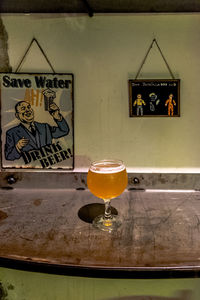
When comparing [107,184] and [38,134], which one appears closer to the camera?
[107,184]

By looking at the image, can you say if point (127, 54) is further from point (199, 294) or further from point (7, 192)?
point (199, 294)

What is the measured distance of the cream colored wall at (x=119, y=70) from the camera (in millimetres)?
1626

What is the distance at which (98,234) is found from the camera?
1.04 metres

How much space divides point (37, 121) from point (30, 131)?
0.09 metres

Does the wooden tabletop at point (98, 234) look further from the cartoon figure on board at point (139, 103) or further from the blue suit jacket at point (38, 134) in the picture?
the cartoon figure on board at point (139, 103)

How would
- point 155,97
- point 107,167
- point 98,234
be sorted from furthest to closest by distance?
point 155,97 < point 107,167 < point 98,234

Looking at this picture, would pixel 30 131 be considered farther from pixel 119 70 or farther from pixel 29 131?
pixel 119 70

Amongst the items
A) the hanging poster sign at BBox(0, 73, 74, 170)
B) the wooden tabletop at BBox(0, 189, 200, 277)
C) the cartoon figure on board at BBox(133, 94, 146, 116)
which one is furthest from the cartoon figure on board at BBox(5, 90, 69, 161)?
the cartoon figure on board at BBox(133, 94, 146, 116)

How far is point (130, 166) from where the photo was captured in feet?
5.63

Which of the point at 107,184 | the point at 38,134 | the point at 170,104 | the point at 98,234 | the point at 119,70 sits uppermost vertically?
the point at 119,70

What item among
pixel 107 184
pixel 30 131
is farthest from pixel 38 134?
pixel 107 184

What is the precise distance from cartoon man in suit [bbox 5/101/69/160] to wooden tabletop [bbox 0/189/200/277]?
352 mm

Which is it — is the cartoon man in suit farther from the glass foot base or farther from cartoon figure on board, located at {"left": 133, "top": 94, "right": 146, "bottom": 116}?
the glass foot base

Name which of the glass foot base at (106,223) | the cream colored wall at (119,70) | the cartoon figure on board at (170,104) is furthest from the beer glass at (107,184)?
the cartoon figure on board at (170,104)
